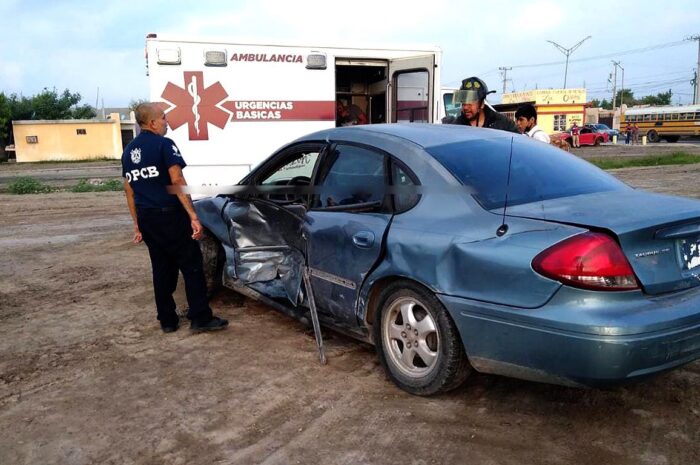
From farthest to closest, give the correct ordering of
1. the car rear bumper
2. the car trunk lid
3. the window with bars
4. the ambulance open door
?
the window with bars, the ambulance open door, the car trunk lid, the car rear bumper

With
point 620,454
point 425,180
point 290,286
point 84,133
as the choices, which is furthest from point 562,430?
point 84,133

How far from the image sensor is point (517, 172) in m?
3.60

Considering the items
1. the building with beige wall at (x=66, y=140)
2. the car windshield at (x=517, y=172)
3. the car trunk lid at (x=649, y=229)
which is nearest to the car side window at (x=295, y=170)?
the car windshield at (x=517, y=172)

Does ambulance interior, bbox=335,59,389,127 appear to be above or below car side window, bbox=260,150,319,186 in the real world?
above

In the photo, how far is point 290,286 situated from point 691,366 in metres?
2.73

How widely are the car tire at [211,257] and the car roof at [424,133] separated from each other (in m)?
1.54

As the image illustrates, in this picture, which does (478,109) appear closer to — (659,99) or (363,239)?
(363,239)

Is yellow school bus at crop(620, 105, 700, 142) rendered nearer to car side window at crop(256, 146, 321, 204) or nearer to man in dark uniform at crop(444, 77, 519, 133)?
man in dark uniform at crop(444, 77, 519, 133)

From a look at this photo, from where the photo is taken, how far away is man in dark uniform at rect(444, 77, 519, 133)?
5707 millimetres

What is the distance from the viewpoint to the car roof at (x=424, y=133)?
382 cm

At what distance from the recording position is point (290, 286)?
4488 millimetres

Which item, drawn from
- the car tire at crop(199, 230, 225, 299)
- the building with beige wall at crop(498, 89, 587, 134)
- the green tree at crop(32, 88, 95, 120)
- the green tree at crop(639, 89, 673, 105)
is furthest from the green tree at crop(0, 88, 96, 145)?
the green tree at crop(639, 89, 673, 105)

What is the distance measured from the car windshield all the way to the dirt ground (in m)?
1.15

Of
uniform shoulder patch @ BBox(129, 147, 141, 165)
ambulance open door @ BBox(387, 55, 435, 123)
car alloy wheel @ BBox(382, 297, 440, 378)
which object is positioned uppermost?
ambulance open door @ BBox(387, 55, 435, 123)
